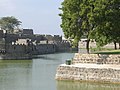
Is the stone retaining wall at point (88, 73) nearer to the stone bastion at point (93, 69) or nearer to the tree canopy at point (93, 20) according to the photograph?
the stone bastion at point (93, 69)

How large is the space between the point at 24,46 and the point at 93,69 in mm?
56127

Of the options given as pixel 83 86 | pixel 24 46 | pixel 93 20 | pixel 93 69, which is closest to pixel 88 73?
pixel 93 69

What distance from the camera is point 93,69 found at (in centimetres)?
3488

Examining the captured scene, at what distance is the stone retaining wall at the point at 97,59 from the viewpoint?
36562mm

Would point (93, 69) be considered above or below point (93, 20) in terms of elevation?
below

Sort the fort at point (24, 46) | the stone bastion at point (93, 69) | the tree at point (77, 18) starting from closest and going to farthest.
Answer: the stone bastion at point (93, 69), the tree at point (77, 18), the fort at point (24, 46)

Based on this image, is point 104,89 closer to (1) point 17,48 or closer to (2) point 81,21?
(2) point 81,21

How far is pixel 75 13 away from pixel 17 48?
164 feet

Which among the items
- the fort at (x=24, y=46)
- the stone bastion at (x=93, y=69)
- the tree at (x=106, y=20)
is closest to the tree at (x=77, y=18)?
the tree at (x=106, y=20)

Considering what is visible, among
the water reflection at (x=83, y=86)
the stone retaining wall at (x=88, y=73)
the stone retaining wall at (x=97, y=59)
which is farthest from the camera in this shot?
the stone retaining wall at (x=97, y=59)

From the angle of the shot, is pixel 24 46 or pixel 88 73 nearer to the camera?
pixel 88 73

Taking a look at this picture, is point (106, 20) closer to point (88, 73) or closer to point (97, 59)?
point (97, 59)

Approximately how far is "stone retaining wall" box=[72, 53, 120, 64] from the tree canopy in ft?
5.74

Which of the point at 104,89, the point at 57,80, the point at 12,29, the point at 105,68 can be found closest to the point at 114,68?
the point at 105,68
